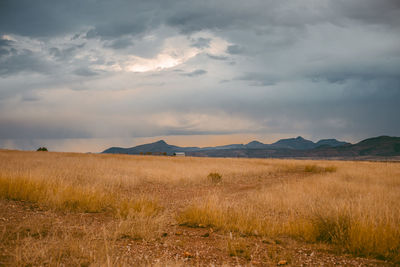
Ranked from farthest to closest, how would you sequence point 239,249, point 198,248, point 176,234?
point 176,234 < point 198,248 < point 239,249

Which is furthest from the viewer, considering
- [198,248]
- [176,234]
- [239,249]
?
[176,234]

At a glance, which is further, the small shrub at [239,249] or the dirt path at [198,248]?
the small shrub at [239,249]

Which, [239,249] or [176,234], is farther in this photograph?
[176,234]

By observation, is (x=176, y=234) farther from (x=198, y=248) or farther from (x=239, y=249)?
(x=239, y=249)

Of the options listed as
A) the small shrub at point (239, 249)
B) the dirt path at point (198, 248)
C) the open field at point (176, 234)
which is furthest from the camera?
the small shrub at point (239, 249)

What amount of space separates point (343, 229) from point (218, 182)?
12962 mm

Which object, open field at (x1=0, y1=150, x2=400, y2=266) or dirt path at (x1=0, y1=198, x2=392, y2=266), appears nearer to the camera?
open field at (x1=0, y1=150, x2=400, y2=266)

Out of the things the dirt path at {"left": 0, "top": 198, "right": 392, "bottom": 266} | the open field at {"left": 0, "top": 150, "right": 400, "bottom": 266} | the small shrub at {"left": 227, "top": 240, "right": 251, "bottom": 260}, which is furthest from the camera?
the small shrub at {"left": 227, "top": 240, "right": 251, "bottom": 260}

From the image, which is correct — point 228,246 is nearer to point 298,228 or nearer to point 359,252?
point 298,228

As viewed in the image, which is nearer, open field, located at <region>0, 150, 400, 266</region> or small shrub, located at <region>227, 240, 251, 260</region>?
open field, located at <region>0, 150, 400, 266</region>

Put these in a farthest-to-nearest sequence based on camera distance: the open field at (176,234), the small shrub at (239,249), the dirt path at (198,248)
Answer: the small shrub at (239,249)
the dirt path at (198,248)
the open field at (176,234)

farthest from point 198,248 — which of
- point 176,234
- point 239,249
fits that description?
point 176,234

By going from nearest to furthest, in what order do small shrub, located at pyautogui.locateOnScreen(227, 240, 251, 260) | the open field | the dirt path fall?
the open field
the dirt path
small shrub, located at pyautogui.locateOnScreen(227, 240, 251, 260)

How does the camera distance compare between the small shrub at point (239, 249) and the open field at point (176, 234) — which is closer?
the open field at point (176, 234)
